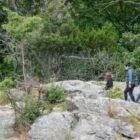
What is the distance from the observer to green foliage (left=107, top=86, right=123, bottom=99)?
737 inches

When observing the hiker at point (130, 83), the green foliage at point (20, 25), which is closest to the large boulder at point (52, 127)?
the hiker at point (130, 83)

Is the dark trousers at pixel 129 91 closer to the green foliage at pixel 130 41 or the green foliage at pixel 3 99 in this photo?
the green foliage at pixel 3 99

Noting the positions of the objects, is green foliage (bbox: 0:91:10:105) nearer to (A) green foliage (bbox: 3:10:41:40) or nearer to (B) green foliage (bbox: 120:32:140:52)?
(A) green foliage (bbox: 3:10:41:40)

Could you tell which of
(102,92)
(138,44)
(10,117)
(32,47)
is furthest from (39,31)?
(10,117)

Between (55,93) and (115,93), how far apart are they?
108 inches

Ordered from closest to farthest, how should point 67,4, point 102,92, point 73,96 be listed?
point 73,96 < point 102,92 < point 67,4

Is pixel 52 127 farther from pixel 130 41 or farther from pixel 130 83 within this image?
pixel 130 41

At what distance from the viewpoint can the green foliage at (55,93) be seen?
55.8ft

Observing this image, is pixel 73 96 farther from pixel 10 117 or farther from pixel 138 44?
pixel 138 44

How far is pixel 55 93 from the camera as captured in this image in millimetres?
17062

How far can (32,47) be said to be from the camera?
27.3 metres

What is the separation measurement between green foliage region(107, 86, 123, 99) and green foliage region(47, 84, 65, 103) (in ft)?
7.35

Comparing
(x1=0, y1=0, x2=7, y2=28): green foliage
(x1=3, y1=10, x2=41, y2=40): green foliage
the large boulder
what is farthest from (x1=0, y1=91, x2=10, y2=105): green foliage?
(x1=0, y1=0, x2=7, y2=28): green foliage

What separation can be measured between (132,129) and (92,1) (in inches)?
799
